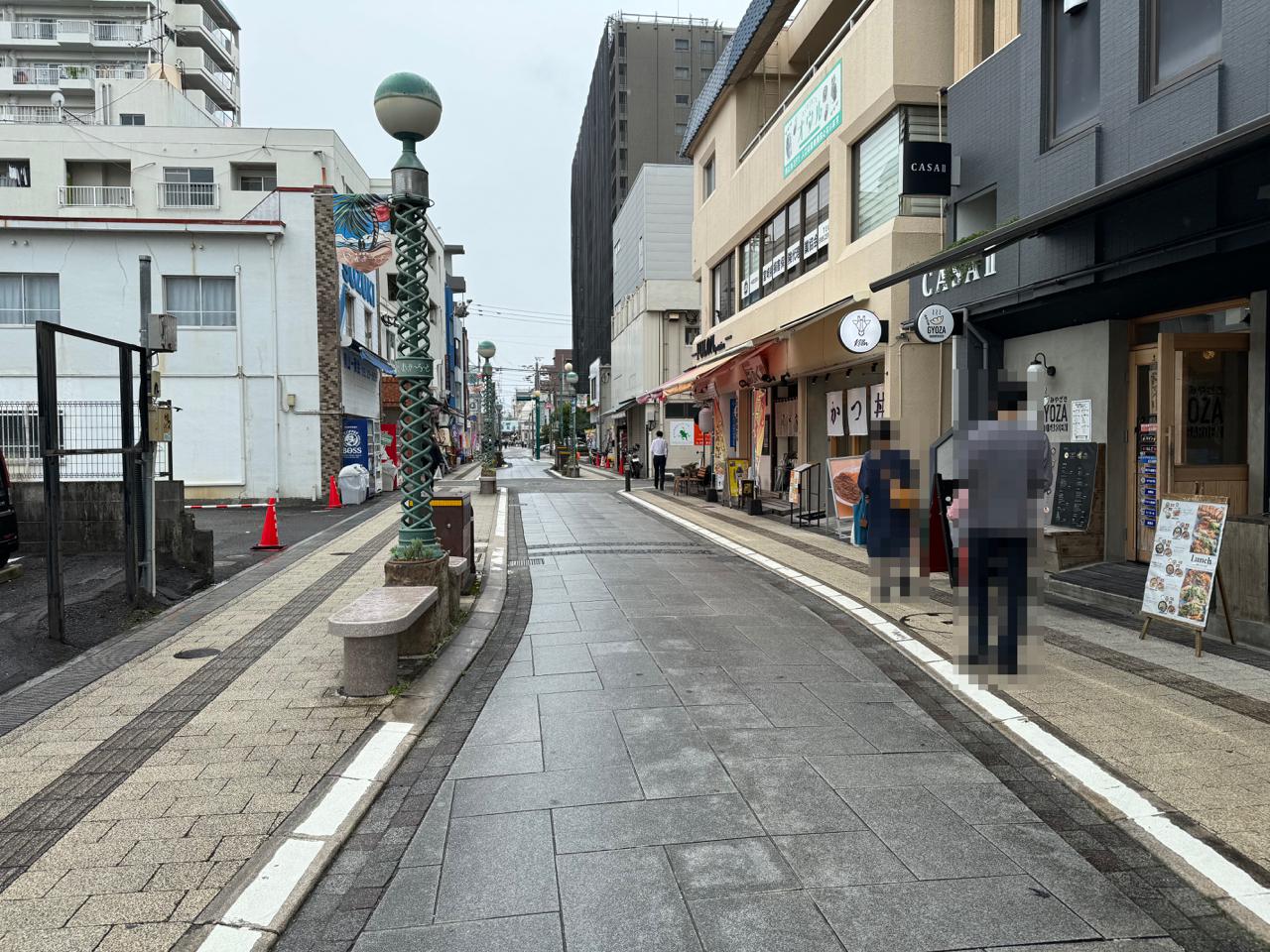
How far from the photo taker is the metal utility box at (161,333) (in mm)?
8562

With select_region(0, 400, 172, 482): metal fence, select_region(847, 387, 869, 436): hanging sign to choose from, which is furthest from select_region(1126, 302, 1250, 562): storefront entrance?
select_region(0, 400, 172, 482): metal fence

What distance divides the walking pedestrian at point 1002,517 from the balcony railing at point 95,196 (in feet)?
115

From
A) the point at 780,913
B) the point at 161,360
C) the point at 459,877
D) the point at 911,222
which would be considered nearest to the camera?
the point at 780,913

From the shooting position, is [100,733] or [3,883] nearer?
[3,883]

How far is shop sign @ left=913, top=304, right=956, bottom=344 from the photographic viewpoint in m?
12.0

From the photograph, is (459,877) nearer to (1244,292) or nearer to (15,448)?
(1244,292)

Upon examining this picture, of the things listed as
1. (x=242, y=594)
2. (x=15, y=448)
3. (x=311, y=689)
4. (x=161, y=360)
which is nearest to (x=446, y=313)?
(x=161, y=360)

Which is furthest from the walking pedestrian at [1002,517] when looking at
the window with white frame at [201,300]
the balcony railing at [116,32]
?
the balcony railing at [116,32]

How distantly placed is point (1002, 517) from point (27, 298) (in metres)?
24.4

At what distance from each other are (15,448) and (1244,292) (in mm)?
17404

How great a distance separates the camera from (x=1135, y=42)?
849 centimetres

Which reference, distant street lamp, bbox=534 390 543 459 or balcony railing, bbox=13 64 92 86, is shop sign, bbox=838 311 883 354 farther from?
balcony railing, bbox=13 64 92 86

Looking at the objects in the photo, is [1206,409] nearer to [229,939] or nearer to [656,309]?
[229,939]

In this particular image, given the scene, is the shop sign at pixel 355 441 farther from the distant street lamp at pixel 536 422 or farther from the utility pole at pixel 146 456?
the distant street lamp at pixel 536 422
